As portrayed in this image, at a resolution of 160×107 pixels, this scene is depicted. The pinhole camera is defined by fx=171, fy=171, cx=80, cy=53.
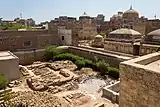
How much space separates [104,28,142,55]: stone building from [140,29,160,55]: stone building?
964 mm

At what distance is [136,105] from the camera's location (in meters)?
5.42

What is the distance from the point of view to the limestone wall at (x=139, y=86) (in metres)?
4.79

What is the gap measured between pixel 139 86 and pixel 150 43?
1146 cm

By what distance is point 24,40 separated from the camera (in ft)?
63.5

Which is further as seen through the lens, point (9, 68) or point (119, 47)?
point (119, 47)

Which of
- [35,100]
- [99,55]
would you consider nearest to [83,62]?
[99,55]

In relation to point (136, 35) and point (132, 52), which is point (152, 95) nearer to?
point (132, 52)

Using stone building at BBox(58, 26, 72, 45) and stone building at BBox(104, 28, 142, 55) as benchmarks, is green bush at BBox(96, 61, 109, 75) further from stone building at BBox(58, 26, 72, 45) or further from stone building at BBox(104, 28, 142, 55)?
stone building at BBox(58, 26, 72, 45)

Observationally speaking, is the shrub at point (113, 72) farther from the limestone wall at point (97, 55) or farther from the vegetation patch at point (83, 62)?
the limestone wall at point (97, 55)

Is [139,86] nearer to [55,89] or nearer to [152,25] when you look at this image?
[55,89]

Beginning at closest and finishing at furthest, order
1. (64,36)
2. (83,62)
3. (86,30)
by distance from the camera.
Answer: (83,62) → (64,36) → (86,30)

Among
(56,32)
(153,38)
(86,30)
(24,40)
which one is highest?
(86,30)

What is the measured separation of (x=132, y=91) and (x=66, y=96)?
17.5ft

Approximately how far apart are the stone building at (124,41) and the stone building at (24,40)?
7.56 metres
